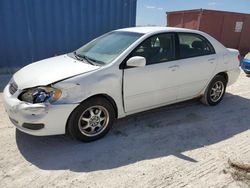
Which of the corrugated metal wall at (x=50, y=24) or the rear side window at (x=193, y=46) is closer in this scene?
the rear side window at (x=193, y=46)

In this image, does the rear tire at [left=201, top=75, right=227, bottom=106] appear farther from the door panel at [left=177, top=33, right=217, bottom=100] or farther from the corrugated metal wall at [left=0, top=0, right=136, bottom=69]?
the corrugated metal wall at [left=0, top=0, right=136, bottom=69]

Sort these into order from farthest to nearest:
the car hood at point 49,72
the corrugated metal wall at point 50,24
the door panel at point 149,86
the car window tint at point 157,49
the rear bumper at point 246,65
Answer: the rear bumper at point 246,65
the corrugated metal wall at point 50,24
the car window tint at point 157,49
the door panel at point 149,86
the car hood at point 49,72

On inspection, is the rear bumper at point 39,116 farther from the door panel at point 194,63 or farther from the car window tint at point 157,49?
the door panel at point 194,63

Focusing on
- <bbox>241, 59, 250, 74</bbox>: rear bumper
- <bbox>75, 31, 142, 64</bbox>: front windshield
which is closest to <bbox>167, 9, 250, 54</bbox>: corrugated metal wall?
<bbox>241, 59, 250, 74</bbox>: rear bumper

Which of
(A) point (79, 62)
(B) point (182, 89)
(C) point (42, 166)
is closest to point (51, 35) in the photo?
(A) point (79, 62)

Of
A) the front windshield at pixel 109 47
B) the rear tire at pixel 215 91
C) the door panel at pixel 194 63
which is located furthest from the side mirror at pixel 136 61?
the rear tire at pixel 215 91

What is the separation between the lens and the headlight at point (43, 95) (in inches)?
129

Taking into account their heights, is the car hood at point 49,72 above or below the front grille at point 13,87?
above

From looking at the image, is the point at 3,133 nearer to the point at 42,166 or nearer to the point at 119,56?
the point at 42,166

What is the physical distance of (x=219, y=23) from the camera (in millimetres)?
12477

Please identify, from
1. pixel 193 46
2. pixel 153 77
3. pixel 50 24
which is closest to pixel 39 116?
pixel 153 77

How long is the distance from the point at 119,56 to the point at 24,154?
1.88 m

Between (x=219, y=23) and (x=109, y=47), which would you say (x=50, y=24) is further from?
(x=219, y=23)

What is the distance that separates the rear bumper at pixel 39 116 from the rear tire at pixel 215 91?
295 cm
